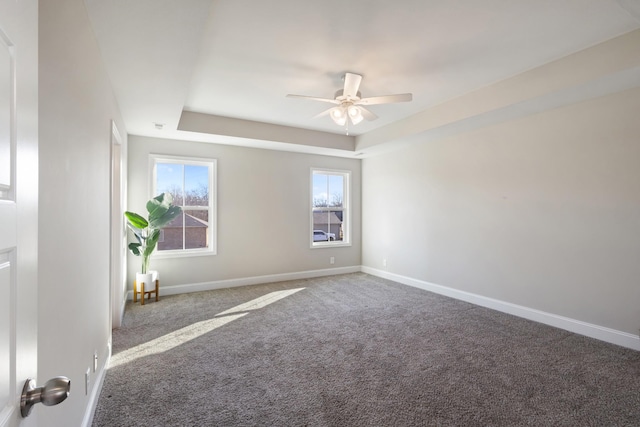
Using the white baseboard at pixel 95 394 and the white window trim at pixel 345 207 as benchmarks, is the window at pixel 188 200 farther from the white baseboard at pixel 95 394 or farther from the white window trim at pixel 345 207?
the white baseboard at pixel 95 394

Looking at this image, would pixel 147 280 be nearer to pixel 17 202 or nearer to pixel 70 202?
pixel 70 202

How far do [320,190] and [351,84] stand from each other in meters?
3.38

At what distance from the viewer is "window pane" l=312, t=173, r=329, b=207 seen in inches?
246

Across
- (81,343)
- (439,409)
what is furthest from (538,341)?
(81,343)

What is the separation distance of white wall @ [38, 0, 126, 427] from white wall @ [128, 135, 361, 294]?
254cm

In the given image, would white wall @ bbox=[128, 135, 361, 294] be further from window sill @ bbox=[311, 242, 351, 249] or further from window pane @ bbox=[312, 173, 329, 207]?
window pane @ bbox=[312, 173, 329, 207]

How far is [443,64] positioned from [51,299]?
11.3 feet

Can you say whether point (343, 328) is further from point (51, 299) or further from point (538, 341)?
point (51, 299)

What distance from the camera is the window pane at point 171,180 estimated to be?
487 centimetres

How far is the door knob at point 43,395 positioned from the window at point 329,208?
545cm

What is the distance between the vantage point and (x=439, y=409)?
2.10 m

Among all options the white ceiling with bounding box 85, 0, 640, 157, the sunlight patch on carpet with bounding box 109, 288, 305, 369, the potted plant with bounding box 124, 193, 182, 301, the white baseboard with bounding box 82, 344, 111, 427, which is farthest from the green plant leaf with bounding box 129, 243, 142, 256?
the white baseboard with bounding box 82, 344, 111, 427

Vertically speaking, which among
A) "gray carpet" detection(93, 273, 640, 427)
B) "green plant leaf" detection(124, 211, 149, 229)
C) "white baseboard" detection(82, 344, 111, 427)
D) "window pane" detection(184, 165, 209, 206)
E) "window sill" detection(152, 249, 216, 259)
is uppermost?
"window pane" detection(184, 165, 209, 206)

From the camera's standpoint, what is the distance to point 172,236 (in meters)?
4.99
